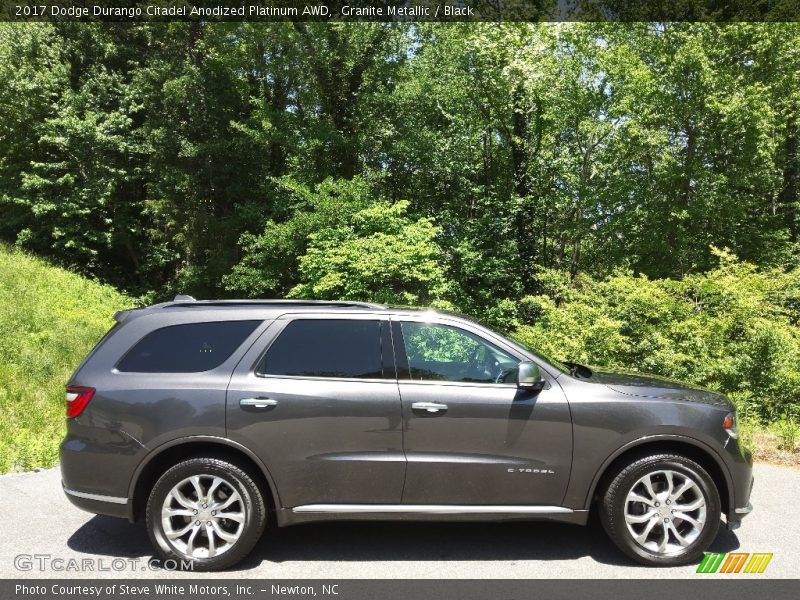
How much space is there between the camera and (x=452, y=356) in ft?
Result: 15.6

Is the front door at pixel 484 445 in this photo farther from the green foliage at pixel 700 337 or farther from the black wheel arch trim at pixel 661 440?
the green foliage at pixel 700 337

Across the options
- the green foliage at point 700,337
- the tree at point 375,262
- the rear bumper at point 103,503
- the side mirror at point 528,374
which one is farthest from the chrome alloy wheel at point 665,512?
the tree at point 375,262

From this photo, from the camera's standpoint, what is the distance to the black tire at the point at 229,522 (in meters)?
4.41

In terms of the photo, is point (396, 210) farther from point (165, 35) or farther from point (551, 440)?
point (165, 35)

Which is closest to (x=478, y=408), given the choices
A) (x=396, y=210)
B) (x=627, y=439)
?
(x=627, y=439)

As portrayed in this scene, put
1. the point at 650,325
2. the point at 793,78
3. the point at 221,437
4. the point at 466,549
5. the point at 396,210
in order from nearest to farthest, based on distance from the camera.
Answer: the point at 221,437 → the point at 466,549 → the point at 650,325 → the point at 396,210 → the point at 793,78

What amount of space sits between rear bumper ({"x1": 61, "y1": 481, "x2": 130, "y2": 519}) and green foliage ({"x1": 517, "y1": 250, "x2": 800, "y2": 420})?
24.2 ft

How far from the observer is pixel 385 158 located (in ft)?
79.9

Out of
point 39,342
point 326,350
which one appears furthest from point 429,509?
point 39,342

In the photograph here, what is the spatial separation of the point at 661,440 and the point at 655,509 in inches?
18.0

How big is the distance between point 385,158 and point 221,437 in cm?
2078

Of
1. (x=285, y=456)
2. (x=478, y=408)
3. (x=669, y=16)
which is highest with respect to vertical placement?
(x=669, y=16)

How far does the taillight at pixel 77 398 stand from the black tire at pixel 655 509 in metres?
3.56

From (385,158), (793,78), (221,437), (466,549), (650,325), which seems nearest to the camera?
(221,437)
